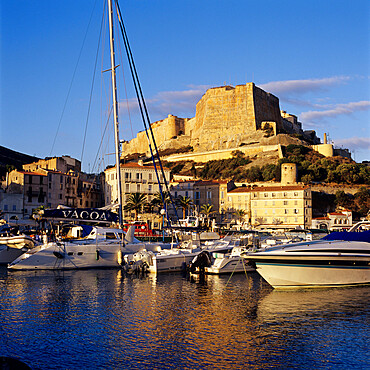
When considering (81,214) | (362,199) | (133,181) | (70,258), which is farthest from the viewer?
(362,199)

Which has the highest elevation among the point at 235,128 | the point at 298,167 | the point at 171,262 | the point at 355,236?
the point at 235,128

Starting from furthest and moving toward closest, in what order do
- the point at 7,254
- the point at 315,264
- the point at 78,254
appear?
the point at 7,254, the point at 78,254, the point at 315,264

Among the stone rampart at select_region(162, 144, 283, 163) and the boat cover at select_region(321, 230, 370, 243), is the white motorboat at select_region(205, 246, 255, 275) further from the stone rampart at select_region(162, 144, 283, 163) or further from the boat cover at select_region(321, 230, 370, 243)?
the stone rampart at select_region(162, 144, 283, 163)

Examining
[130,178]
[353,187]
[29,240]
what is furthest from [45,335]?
[353,187]

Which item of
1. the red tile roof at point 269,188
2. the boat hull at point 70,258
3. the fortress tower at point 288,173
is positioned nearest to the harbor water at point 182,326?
the boat hull at point 70,258

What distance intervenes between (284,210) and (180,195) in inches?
745

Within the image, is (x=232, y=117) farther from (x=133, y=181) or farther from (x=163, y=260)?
(x=163, y=260)

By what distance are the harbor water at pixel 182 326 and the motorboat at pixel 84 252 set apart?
5.36 meters

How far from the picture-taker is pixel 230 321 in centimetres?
1705

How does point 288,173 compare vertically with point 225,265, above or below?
above

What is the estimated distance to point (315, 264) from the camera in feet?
72.2

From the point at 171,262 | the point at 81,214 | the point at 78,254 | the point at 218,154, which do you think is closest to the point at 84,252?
the point at 78,254

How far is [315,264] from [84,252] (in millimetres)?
16623

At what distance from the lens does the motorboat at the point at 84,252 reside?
3103 cm
